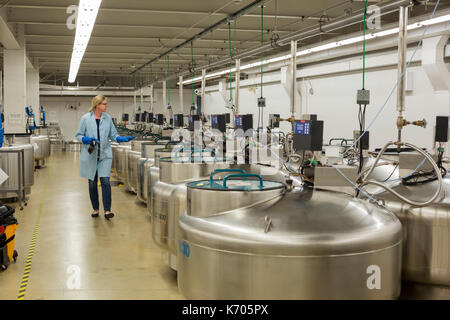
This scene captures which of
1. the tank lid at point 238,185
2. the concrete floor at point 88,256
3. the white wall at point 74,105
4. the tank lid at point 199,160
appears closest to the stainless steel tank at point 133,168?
the concrete floor at point 88,256

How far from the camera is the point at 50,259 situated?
14.2ft

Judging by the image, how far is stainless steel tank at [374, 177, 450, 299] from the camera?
301 cm

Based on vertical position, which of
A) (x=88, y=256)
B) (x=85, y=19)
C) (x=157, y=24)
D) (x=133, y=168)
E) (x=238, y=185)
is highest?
(x=157, y=24)

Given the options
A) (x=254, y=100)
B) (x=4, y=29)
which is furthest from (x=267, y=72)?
(x=4, y=29)

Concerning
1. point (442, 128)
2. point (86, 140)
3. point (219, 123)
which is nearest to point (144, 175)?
point (86, 140)

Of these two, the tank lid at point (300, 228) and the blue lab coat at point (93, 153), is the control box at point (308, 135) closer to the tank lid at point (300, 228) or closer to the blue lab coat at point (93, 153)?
the tank lid at point (300, 228)

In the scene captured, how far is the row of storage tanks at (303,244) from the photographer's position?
2373mm

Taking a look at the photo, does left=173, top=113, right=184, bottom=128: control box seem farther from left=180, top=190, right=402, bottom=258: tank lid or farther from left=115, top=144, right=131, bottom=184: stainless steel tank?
left=180, top=190, right=402, bottom=258: tank lid

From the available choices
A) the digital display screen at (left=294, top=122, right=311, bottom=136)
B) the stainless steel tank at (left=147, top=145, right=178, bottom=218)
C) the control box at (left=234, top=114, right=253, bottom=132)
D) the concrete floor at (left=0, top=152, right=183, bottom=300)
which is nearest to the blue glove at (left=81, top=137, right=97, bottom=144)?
the stainless steel tank at (left=147, top=145, right=178, bottom=218)

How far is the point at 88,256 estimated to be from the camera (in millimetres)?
4441

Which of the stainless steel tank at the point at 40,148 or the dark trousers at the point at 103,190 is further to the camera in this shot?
the stainless steel tank at the point at 40,148

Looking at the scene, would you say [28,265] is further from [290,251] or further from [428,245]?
[428,245]

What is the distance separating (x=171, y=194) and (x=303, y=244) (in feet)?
5.24

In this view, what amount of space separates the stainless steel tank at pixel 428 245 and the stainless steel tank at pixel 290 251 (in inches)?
17.0
